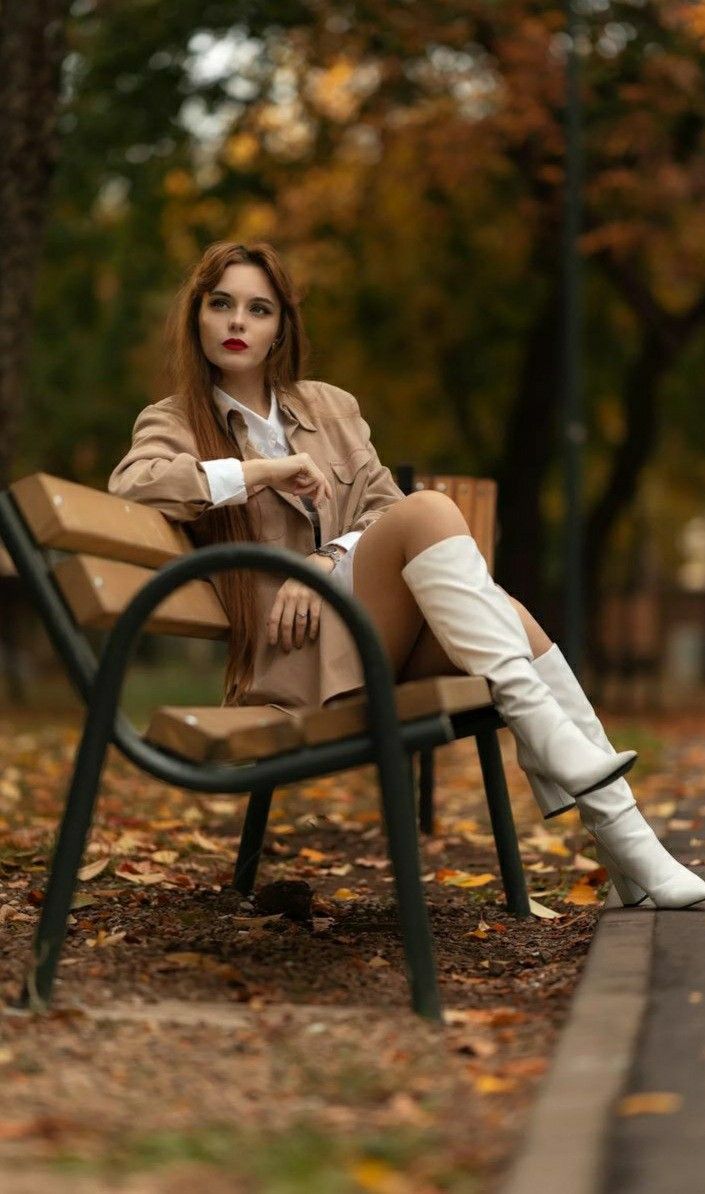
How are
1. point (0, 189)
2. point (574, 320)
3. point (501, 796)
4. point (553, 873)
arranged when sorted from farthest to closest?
point (574, 320) < point (0, 189) < point (553, 873) < point (501, 796)

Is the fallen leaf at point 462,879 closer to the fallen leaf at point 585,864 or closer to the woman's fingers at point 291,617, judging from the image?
the fallen leaf at point 585,864

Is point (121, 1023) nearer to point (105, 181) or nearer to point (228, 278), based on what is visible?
point (228, 278)

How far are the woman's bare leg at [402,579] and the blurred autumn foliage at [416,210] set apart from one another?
27.7 ft

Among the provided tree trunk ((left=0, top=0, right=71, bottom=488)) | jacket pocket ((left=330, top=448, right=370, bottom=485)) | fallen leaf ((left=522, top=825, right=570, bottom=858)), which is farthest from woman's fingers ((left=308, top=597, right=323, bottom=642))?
tree trunk ((left=0, top=0, right=71, bottom=488))

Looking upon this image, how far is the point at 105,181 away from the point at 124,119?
5.47 ft

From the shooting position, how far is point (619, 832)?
4.03 metres

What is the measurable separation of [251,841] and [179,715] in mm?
1378

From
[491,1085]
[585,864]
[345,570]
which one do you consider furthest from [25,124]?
[491,1085]

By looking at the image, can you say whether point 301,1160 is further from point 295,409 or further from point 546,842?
point 546,842

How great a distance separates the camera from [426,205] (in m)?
20.9

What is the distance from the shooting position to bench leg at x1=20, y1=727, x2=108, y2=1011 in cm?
346

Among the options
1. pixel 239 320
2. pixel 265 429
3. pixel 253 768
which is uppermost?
pixel 239 320

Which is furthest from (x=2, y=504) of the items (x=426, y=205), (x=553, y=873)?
(x=426, y=205)

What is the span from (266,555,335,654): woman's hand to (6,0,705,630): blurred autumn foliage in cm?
856
